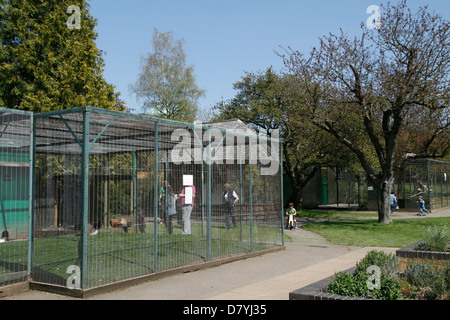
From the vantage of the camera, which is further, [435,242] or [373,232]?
[373,232]

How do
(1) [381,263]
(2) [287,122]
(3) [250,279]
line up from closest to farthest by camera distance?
1. (1) [381,263]
2. (3) [250,279]
3. (2) [287,122]

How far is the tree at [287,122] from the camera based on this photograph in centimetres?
2422

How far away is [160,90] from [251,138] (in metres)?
34.0

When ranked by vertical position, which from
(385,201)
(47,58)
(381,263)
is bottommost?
(381,263)

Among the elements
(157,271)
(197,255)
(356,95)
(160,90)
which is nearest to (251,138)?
(197,255)

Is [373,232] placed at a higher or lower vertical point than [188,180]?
lower

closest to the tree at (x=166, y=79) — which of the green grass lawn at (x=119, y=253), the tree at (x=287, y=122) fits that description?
the tree at (x=287, y=122)

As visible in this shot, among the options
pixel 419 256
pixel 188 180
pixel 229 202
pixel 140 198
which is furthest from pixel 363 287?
pixel 229 202

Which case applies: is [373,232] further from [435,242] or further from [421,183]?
[421,183]

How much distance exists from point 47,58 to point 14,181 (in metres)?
11.1

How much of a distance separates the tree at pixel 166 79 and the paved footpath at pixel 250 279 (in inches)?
1332

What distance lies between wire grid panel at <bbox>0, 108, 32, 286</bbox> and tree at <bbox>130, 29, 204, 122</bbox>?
36529 millimetres

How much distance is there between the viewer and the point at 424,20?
1880 centimetres

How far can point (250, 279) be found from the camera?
910 cm
